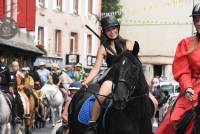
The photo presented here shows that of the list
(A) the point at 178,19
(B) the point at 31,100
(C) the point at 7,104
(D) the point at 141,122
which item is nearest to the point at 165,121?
(D) the point at 141,122

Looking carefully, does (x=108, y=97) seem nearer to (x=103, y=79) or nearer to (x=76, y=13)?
(x=103, y=79)

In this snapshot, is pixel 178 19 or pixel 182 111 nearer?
pixel 182 111

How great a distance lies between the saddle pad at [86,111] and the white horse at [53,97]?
1613 cm

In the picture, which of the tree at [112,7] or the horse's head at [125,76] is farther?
the tree at [112,7]

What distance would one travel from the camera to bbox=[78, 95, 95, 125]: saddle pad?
11.5 meters

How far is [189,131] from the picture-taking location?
881 cm

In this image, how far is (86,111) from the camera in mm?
11539

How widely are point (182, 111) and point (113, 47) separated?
7.80 ft

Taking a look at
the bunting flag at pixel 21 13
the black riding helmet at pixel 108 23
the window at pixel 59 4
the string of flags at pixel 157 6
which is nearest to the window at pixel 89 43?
the window at pixel 59 4

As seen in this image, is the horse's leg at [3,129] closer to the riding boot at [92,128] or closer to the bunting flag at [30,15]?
the riding boot at [92,128]

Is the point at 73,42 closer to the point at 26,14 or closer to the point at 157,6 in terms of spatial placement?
the point at 26,14

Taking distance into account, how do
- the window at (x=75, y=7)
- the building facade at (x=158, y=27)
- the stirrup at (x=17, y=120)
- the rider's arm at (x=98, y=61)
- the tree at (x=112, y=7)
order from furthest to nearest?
1. the tree at (x=112, y=7)
2. the building facade at (x=158, y=27)
3. the window at (x=75, y=7)
4. the stirrup at (x=17, y=120)
5. the rider's arm at (x=98, y=61)

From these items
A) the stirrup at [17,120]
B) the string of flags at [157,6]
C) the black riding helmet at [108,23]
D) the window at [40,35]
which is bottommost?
the stirrup at [17,120]

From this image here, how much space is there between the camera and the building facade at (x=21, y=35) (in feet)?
131
